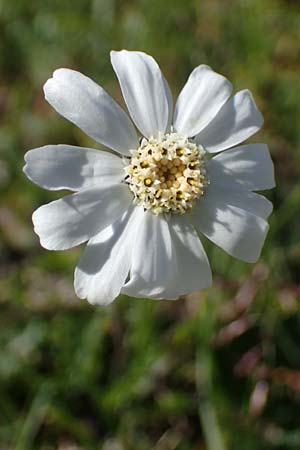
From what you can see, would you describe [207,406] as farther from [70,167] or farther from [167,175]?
[70,167]

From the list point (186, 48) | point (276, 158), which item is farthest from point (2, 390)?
point (186, 48)

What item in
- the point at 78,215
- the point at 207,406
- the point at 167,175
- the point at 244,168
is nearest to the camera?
the point at 78,215

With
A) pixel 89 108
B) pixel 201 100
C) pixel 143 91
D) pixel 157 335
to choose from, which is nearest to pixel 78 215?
pixel 89 108

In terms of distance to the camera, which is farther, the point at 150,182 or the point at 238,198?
the point at 238,198

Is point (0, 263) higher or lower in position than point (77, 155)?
lower

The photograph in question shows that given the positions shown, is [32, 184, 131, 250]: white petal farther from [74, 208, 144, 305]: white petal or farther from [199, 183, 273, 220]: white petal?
[199, 183, 273, 220]: white petal

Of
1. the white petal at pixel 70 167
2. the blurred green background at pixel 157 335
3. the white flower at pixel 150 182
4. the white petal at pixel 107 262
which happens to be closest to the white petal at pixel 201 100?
the white flower at pixel 150 182

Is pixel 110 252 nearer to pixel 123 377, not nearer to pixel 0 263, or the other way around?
pixel 123 377
